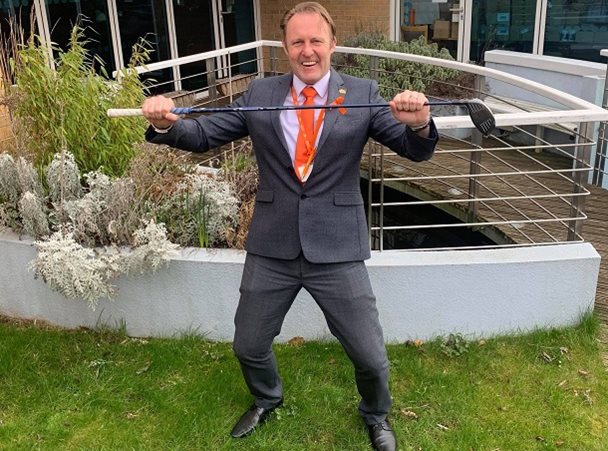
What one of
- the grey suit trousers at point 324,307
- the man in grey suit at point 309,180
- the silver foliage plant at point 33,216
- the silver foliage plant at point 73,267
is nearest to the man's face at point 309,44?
the man in grey suit at point 309,180

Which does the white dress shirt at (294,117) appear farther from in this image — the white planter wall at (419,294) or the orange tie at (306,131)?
the white planter wall at (419,294)

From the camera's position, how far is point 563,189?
5.48 m

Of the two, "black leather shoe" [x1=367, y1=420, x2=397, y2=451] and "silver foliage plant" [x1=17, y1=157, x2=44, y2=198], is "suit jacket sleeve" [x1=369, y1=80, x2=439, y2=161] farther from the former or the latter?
"silver foliage plant" [x1=17, y1=157, x2=44, y2=198]

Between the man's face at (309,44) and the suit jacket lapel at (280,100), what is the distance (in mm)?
116

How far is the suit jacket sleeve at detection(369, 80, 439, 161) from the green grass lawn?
1315 mm

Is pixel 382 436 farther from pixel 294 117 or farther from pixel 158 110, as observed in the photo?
pixel 158 110

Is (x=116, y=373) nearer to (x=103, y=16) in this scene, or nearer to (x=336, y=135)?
(x=336, y=135)

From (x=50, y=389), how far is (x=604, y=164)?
5.00m

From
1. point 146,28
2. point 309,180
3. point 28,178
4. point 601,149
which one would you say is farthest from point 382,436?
point 146,28

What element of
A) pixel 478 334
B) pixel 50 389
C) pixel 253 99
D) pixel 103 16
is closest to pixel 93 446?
pixel 50 389

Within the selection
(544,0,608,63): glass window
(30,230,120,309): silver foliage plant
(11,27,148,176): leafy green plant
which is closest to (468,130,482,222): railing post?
(11,27,148,176): leafy green plant

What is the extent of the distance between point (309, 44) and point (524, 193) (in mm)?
3557

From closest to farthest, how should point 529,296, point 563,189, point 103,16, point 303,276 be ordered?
point 303,276
point 529,296
point 563,189
point 103,16

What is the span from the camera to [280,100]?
2498 millimetres
